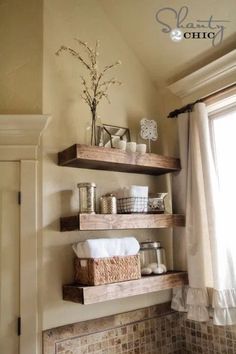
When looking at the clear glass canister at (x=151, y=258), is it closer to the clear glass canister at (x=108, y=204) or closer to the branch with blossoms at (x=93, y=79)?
the clear glass canister at (x=108, y=204)

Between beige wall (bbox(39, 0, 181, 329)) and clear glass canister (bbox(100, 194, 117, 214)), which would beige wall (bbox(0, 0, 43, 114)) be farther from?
clear glass canister (bbox(100, 194, 117, 214))

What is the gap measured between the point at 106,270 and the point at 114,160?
0.65m

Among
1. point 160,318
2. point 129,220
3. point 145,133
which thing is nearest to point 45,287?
point 129,220

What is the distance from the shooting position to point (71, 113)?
210 centimetres

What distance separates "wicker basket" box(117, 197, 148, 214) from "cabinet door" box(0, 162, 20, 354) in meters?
0.62

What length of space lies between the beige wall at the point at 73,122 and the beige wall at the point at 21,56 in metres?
0.05

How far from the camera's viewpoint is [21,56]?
2025 mm

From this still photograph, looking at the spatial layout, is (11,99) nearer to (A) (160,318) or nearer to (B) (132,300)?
(B) (132,300)

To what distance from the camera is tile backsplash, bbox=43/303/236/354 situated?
1.84 meters

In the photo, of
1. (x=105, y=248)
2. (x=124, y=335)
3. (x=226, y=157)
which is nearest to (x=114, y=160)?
(x=105, y=248)

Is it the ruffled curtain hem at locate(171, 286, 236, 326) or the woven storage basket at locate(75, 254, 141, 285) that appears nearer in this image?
the woven storage basket at locate(75, 254, 141, 285)

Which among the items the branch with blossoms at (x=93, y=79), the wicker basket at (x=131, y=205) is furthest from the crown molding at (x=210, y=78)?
the wicker basket at (x=131, y=205)

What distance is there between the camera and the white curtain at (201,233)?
1.95 metres

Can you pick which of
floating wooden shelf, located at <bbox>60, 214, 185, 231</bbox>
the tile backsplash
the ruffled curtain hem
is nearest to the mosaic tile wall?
the tile backsplash
